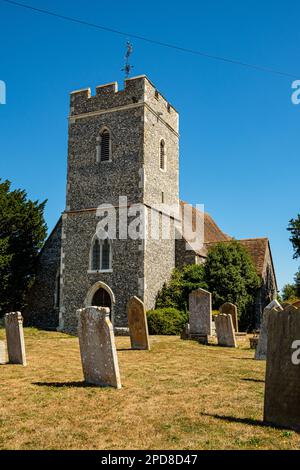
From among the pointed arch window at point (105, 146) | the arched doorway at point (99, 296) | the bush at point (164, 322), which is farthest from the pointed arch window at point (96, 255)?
the pointed arch window at point (105, 146)

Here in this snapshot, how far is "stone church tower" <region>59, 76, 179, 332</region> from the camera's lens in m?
19.8

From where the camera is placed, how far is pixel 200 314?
1524 centimetres

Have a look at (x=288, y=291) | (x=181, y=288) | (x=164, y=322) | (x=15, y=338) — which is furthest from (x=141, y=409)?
(x=288, y=291)

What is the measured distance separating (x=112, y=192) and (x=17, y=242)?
6.16 m

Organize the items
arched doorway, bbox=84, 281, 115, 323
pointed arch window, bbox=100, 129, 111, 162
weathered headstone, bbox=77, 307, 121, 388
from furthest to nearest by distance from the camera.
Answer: pointed arch window, bbox=100, 129, 111, 162 → arched doorway, bbox=84, 281, 115, 323 → weathered headstone, bbox=77, 307, 121, 388

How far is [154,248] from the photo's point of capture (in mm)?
20516

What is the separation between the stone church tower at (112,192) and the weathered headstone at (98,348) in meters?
11.7

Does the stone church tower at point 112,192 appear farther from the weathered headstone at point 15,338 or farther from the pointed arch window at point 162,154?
the weathered headstone at point 15,338

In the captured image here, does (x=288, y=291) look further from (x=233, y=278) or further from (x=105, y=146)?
(x=105, y=146)

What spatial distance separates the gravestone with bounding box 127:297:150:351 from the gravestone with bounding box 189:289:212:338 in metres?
3.22

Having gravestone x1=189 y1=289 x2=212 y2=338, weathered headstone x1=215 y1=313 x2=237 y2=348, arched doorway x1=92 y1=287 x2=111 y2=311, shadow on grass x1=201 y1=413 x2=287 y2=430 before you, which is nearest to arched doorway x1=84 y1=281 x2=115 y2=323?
arched doorway x1=92 y1=287 x2=111 y2=311

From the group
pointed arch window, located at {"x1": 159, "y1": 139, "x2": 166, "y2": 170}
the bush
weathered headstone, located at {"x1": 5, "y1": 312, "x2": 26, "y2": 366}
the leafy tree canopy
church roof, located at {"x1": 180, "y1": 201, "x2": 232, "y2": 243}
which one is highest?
pointed arch window, located at {"x1": 159, "y1": 139, "x2": 166, "y2": 170}

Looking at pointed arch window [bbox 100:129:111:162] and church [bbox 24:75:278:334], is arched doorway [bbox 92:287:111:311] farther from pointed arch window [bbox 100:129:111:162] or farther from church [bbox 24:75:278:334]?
pointed arch window [bbox 100:129:111:162]

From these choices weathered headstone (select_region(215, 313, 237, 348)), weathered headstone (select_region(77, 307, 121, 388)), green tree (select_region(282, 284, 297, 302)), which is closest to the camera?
weathered headstone (select_region(77, 307, 121, 388))
